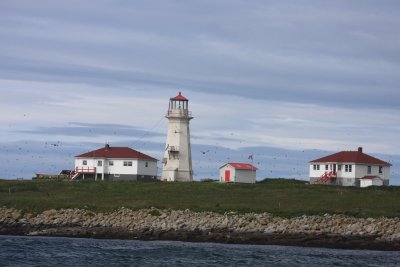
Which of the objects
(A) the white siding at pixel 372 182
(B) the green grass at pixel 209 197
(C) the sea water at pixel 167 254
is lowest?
(C) the sea water at pixel 167 254

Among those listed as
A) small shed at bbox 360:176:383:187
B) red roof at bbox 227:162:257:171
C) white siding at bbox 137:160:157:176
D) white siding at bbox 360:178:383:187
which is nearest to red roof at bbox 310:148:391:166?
small shed at bbox 360:176:383:187

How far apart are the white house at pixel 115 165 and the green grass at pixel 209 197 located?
9.19 m

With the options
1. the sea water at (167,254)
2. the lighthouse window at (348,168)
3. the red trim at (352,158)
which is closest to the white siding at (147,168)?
the red trim at (352,158)

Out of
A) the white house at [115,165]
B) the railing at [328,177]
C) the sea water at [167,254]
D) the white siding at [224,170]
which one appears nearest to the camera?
the sea water at [167,254]

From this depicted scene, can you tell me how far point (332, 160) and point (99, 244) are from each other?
35710mm

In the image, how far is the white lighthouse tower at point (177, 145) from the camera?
8362cm

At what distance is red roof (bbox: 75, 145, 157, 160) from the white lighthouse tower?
351 cm

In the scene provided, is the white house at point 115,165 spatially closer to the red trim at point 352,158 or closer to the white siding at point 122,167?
the white siding at point 122,167

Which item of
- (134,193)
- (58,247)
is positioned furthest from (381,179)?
(58,247)

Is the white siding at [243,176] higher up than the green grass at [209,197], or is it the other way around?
the white siding at [243,176]

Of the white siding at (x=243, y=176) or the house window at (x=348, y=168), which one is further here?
the house window at (x=348, y=168)

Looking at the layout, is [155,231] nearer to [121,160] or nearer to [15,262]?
[15,262]

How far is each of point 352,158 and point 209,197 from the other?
20587 millimetres

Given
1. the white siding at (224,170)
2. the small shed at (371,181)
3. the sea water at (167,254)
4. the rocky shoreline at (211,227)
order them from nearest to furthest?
the sea water at (167,254) < the rocky shoreline at (211,227) < the small shed at (371,181) < the white siding at (224,170)
